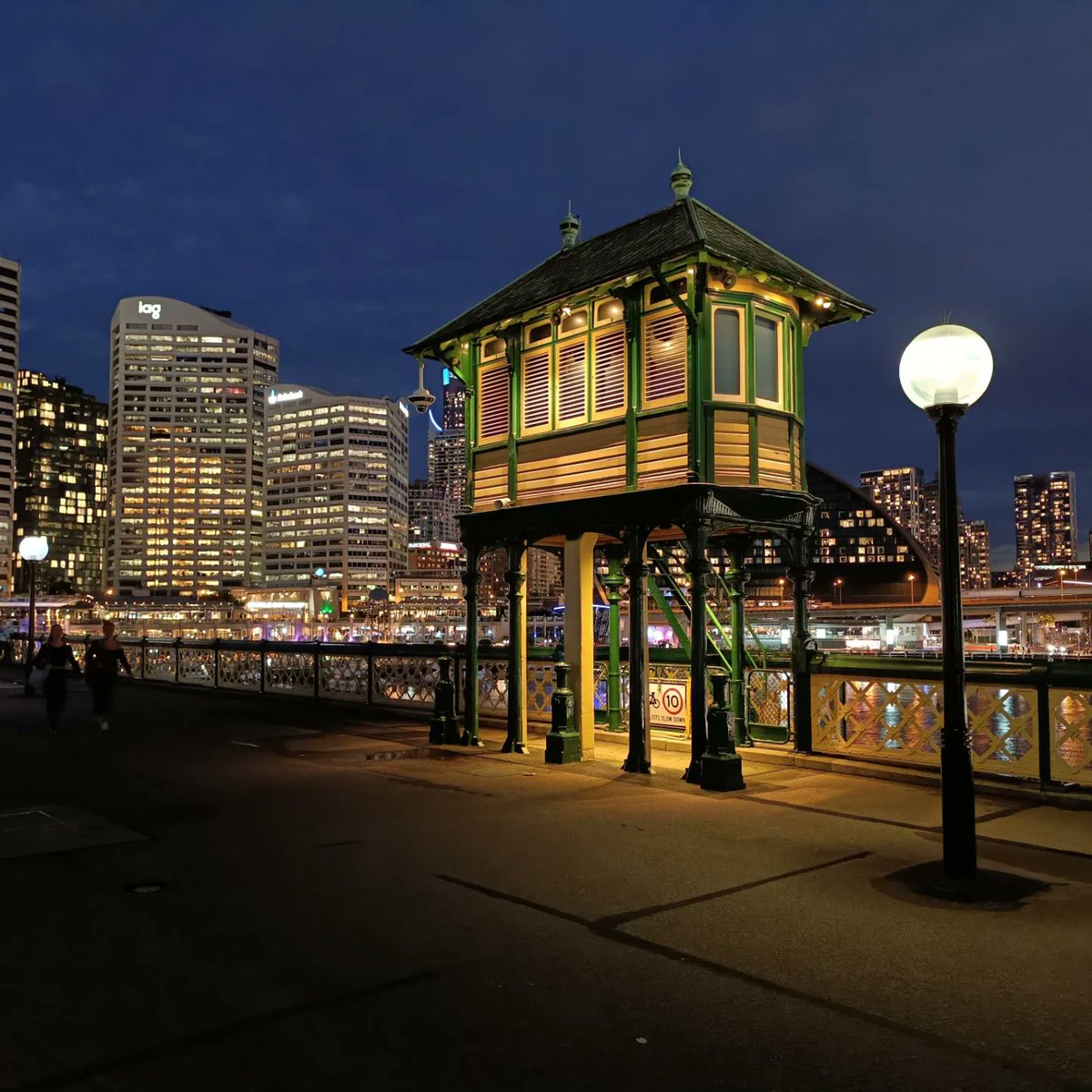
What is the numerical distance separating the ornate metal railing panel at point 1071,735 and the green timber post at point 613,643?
7239 millimetres

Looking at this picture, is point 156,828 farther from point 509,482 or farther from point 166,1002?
point 509,482

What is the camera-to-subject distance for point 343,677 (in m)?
22.8

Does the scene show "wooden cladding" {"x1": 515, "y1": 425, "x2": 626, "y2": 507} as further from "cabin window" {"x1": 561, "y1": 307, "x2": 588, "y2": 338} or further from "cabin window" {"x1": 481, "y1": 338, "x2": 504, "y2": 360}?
"cabin window" {"x1": 481, "y1": 338, "x2": 504, "y2": 360}

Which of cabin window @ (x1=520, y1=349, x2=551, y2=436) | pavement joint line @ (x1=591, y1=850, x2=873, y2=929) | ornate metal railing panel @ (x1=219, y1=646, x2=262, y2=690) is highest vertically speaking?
cabin window @ (x1=520, y1=349, x2=551, y2=436)

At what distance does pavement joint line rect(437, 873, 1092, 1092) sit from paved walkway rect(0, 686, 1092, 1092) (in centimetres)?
2

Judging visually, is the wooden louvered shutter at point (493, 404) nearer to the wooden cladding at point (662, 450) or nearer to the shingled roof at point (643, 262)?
the shingled roof at point (643, 262)

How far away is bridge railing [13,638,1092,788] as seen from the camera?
35.6 ft

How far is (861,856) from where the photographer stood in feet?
27.8

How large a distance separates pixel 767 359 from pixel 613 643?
20.9 ft

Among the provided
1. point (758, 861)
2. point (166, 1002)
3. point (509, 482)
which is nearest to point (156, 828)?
point (166, 1002)

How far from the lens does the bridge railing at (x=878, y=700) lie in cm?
1086

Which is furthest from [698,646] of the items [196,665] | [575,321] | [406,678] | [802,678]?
[196,665]

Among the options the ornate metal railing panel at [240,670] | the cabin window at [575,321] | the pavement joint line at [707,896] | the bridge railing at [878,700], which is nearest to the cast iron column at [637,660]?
the bridge railing at [878,700]

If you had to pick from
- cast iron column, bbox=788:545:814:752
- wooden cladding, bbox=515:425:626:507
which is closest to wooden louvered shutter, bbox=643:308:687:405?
wooden cladding, bbox=515:425:626:507
